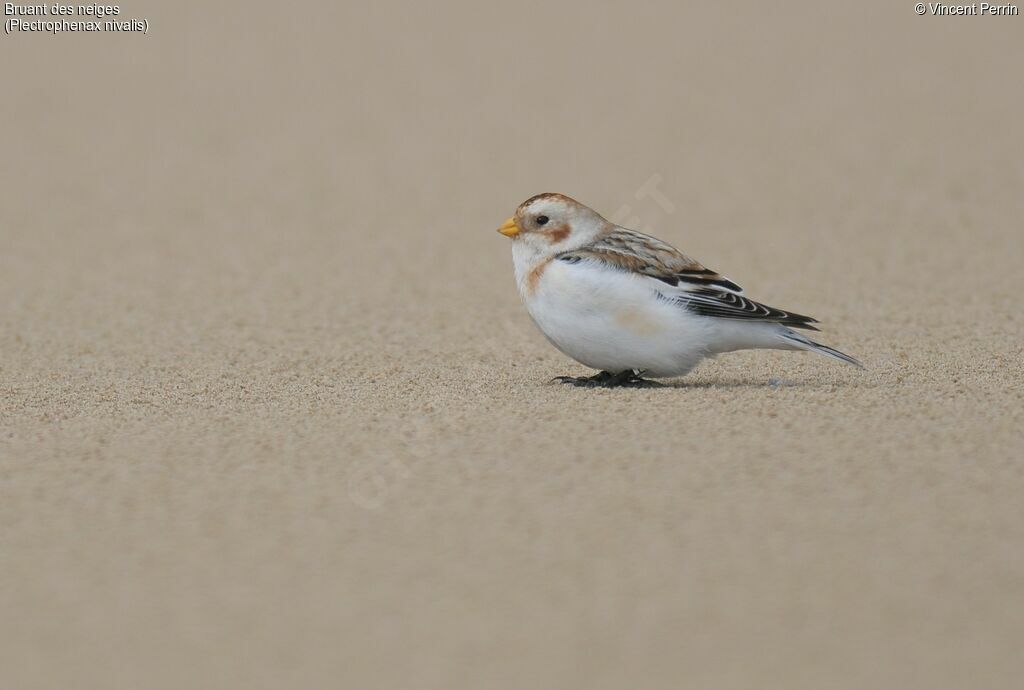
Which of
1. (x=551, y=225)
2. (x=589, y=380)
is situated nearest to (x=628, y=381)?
(x=589, y=380)

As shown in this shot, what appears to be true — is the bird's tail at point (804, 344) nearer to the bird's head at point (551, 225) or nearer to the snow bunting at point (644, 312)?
the snow bunting at point (644, 312)

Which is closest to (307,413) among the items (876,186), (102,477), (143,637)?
(102,477)

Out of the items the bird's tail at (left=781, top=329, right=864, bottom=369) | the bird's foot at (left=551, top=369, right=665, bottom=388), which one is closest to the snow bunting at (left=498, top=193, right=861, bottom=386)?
the bird's tail at (left=781, top=329, right=864, bottom=369)

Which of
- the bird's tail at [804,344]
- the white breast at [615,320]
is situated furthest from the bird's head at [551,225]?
the bird's tail at [804,344]

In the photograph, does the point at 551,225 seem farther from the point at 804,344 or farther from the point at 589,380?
the point at 804,344

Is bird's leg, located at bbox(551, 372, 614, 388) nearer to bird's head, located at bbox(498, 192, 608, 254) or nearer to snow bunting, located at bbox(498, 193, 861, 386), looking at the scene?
snow bunting, located at bbox(498, 193, 861, 386)

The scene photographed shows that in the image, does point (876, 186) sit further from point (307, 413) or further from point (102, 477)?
point (102, 477)
